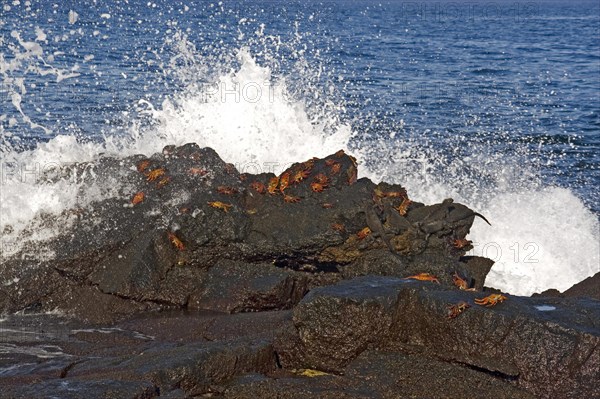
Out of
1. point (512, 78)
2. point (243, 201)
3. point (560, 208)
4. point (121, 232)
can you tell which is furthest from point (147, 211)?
point (512, 78)

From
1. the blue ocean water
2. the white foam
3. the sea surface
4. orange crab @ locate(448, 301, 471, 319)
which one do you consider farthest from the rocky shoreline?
the blue ocean water

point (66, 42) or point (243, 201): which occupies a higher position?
point (66, 42)

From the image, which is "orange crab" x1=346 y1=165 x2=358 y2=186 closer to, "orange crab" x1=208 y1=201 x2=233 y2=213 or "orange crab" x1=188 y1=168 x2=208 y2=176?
"orange crab" x1=208 y1=201 x2=233 y2=213

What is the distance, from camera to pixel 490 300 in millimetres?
6695

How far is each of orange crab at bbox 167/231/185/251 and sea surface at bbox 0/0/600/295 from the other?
1057 millimetres

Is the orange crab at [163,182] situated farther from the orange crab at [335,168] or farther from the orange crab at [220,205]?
the orange crab at [335,168]

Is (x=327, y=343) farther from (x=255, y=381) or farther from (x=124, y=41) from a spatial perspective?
(x=124, y=41)

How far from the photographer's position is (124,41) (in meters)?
32.6

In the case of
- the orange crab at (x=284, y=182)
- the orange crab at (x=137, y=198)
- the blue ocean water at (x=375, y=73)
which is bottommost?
the orange crab at (x=137, y=198)

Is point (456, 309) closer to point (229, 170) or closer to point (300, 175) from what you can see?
point (300, 175)

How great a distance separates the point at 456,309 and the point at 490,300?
0.34 metres

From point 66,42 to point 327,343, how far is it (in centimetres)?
2752

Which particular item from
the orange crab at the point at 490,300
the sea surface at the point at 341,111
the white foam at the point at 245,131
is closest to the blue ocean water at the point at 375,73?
the sea surface at the point at 341,111

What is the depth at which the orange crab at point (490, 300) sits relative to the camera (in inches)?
262
